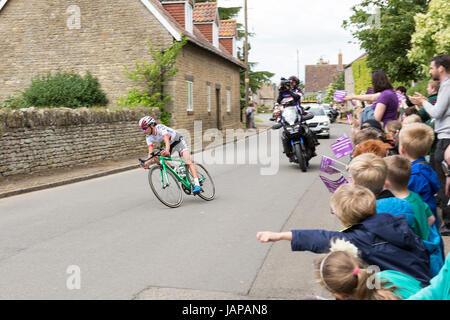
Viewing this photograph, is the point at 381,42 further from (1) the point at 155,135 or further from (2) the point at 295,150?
(1) the point at 155,135

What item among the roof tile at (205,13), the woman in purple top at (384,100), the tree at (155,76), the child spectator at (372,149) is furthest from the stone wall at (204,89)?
the child spectator at (372,149)

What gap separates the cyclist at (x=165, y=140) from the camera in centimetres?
851

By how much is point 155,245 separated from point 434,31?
16502 mm

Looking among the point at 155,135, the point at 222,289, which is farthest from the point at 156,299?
the point at 155,135

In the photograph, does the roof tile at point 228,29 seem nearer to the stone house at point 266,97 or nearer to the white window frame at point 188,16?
the white window frame at point 188,16

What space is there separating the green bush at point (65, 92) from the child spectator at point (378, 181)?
19616 millimetres

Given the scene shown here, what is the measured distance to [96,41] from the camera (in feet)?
75.3

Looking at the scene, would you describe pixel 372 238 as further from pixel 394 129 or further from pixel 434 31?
pixel 434 31

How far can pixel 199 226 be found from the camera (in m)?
7.00

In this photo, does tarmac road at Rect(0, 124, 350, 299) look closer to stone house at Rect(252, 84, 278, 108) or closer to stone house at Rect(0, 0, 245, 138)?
stone house at Rect(0, 0, 245, 138)

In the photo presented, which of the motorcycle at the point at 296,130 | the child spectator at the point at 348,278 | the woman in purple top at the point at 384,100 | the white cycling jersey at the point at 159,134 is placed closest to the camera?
the child spectator at the point at 348,278

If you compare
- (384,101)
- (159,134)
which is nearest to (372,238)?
(384,101)

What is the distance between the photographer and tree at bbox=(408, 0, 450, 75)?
57.9 ft

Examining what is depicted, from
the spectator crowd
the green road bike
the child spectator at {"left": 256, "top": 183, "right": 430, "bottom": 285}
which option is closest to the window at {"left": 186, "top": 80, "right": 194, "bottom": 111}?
the green road bike
